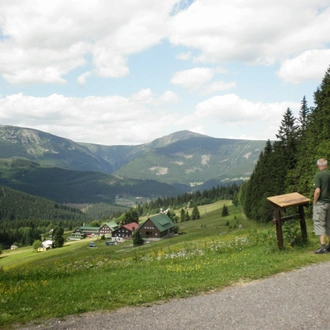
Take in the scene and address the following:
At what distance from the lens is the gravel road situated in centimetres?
802

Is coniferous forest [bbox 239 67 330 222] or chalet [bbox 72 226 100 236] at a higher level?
coniferous forest [bbox 239 67 330 222]

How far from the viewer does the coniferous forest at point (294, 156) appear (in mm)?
39531

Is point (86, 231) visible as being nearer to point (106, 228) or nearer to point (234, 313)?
point (106, 228)

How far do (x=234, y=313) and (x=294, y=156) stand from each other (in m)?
48.9

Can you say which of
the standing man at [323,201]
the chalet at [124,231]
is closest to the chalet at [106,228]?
the chalet at [124,231]

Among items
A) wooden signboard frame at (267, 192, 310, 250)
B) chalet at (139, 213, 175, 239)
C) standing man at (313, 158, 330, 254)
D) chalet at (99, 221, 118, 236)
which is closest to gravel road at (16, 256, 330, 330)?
standing man at (313, 158, 330, 254)

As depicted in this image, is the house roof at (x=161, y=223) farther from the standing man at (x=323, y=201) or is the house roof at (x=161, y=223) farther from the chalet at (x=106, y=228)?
the standing man at (x=323, y=201)

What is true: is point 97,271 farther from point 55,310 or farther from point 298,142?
point 298,142

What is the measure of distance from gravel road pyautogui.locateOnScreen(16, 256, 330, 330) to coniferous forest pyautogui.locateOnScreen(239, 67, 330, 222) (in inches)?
1125

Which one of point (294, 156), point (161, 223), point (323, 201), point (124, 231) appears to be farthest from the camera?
point (124, 231)

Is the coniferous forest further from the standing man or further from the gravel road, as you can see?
the gravel road

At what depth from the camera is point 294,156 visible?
53000 millimetres

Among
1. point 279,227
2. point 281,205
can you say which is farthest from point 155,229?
point 281,205

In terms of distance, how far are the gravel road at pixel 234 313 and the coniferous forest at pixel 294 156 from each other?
93.8 feet
